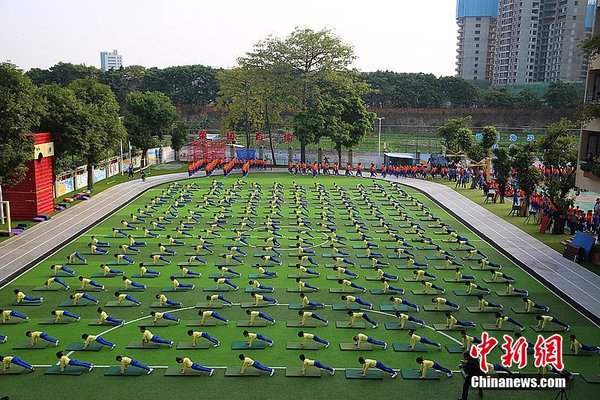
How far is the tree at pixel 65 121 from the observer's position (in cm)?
2800

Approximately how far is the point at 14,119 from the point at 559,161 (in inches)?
921

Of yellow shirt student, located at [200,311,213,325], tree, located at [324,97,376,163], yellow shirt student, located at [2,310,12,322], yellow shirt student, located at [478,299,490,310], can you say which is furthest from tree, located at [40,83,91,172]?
tree, located at [324,97,376,163]

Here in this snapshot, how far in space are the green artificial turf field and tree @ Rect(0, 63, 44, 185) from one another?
4.09 meters

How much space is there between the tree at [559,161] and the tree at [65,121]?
2304 centimetres

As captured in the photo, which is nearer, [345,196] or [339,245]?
[339,245]

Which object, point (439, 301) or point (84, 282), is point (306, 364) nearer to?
point (439, 301)

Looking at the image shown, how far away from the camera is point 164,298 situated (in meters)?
15.8

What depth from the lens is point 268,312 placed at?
15.6 metres

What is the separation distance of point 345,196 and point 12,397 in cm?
2526

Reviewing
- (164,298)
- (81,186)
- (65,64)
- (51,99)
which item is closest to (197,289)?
(164,298)

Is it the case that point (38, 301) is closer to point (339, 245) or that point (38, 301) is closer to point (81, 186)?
point (339, 245)

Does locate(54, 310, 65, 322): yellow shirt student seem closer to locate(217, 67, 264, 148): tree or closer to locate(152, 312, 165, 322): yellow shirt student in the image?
locate(152, 312, 165, 322): yellow shirt student

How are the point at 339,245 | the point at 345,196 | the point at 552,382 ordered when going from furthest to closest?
the point at 345,196, the point at 339,245, the point at 552,382

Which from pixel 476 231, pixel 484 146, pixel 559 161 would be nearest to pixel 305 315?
pixel 476 231
